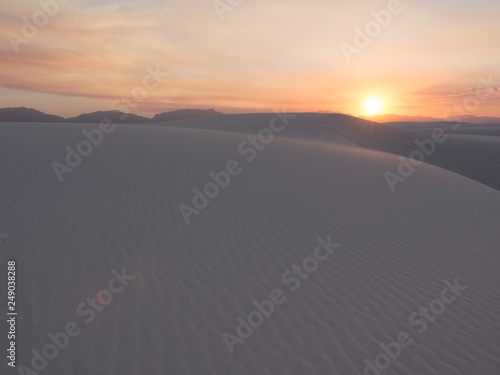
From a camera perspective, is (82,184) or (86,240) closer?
(86,240)

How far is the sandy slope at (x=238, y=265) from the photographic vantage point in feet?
13.5

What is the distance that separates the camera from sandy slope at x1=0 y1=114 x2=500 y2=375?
4.13 meters

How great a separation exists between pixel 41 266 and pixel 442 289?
21.9ft

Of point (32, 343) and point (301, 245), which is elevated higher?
point (301, 245)

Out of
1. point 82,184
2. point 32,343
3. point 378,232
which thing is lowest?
point 32,343

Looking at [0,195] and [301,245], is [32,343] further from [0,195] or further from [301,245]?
[0,195]

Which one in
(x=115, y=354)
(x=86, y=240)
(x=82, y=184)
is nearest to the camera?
(x=115, y=354)

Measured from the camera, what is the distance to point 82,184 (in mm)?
9367

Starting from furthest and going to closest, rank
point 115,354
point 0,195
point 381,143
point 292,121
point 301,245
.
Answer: point 292,121, point 381,143, point 0,195, point 301,245, point 115,354

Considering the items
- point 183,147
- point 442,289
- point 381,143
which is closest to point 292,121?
point 381,143

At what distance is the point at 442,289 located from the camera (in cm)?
587

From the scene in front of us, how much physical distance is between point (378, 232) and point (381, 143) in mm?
→ 27841

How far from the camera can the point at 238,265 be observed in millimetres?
6066

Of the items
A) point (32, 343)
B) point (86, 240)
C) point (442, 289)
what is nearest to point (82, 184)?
point (86, 240)
